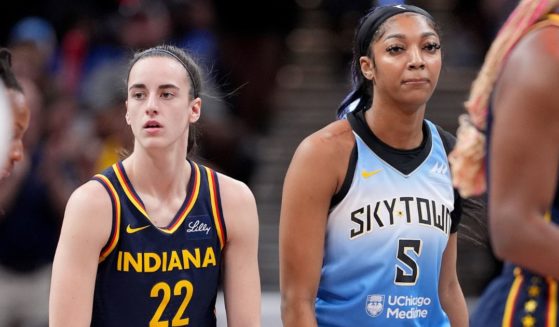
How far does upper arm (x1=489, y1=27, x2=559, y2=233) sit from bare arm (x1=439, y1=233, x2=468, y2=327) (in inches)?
67.5

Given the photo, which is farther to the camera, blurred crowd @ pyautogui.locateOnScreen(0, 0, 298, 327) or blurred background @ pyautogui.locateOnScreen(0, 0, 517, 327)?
blurred background @ pyautogui.locateOnScreen(0, 0, 517, 327)

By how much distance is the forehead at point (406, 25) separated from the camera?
14.3 ft

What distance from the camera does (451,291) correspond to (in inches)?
182

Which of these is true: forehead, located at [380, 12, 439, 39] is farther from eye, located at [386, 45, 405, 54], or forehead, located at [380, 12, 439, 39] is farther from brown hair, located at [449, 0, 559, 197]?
brown hair, located at [449, 0, 559, 197]

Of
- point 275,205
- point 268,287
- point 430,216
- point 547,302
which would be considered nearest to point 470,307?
point 268,287

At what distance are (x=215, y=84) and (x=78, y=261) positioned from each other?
8.80 ft

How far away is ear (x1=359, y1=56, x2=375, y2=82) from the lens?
4445 millimetres

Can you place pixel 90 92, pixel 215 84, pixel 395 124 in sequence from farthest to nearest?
pixel 90 92 < pixel 215 84 < pixel 395 124

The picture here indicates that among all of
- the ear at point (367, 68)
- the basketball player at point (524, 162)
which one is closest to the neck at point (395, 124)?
the ear at point (367, 68)

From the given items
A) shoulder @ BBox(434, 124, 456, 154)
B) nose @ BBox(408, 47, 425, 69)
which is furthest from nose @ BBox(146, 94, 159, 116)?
shoulder @ BBox(434, 124, 456, 154)

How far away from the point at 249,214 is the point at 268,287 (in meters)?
4.96

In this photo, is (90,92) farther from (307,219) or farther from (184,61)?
(307,219)

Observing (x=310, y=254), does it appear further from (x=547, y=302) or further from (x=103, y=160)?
(x=103, y=160)

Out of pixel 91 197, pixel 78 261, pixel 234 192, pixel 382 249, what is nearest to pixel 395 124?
pixel 382 249
